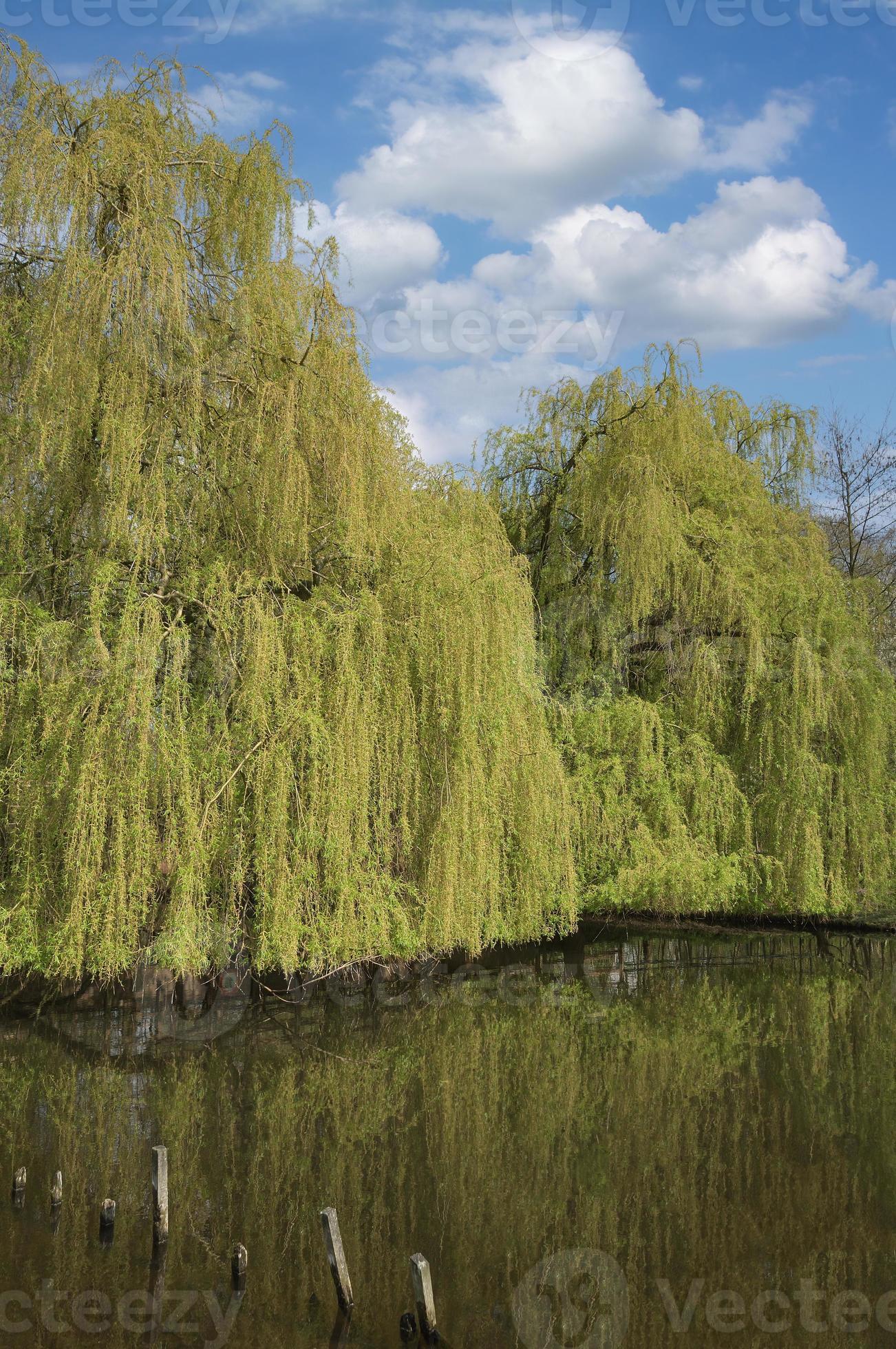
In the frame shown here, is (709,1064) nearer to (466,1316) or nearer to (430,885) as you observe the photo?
(430,885)

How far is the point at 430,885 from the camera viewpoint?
32.2 feet

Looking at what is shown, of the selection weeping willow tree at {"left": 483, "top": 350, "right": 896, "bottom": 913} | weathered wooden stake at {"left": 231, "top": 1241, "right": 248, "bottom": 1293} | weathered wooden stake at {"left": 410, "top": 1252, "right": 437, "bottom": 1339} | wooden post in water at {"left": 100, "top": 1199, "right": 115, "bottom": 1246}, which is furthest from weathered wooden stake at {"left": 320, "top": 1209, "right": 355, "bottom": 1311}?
weeping willow tree at {"left": 483, "top": 350, "right": 896, "bottom": 913}

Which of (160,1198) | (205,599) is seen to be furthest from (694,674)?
(160,1198)

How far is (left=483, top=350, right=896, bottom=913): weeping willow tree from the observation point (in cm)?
1331

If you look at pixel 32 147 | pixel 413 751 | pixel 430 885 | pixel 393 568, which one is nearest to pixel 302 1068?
pixel 430 885

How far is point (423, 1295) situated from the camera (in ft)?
17.9

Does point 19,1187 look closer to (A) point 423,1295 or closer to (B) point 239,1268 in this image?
(B) point 239,1268

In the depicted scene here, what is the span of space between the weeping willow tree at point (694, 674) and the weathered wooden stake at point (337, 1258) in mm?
7320

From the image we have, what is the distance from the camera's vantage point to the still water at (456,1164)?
5.88 m

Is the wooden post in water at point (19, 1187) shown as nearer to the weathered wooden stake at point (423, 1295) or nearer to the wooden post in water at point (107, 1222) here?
the wooden post in water at point (107, 1222)

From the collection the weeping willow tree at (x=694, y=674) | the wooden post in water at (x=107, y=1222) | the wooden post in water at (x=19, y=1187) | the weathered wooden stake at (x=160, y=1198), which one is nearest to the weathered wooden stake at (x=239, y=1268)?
the weathered wooden stake at (x=160, y=1198)

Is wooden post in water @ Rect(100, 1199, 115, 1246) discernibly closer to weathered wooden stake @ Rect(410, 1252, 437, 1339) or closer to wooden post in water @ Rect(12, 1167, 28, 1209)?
wooden post in water @ Rect(12, 1167, 28, 1209)

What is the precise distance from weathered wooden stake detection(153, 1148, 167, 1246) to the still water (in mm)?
158

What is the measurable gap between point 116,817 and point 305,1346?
3841 millimetres
